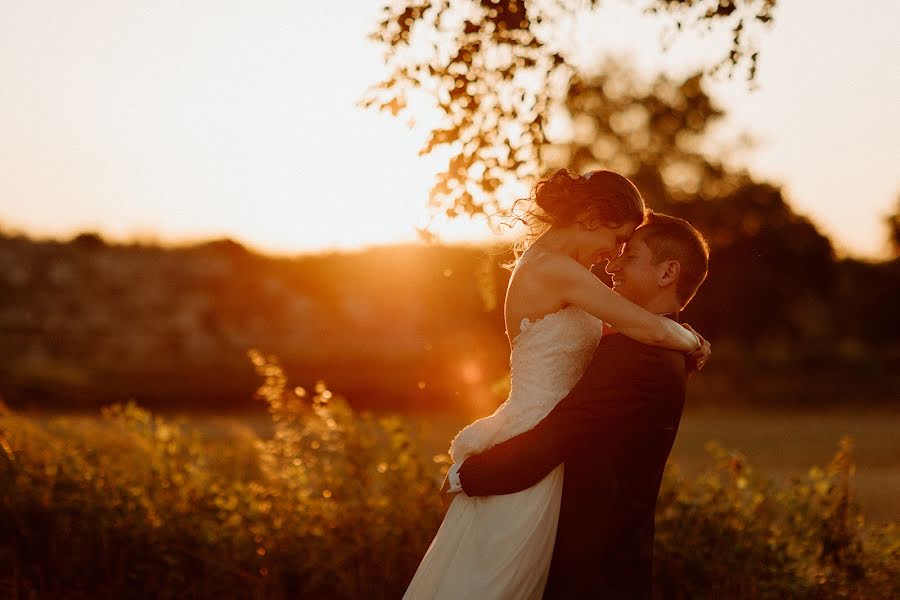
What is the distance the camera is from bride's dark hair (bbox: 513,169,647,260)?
4.52 metres

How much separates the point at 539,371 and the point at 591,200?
726mm

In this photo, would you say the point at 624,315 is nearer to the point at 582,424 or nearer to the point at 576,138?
the point at 582,424

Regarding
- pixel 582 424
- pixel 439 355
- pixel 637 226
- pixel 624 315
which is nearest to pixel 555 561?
pixel 582 424

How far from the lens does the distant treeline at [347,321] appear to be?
2453 cm

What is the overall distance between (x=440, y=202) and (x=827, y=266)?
28.8m

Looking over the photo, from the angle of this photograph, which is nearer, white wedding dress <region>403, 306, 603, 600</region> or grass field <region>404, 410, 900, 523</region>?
white wedding dress <region>403, 306, 603, 600</region>

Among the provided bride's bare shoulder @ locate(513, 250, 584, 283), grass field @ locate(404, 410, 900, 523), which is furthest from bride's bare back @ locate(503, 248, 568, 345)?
grass field @ locate(404, 410, 900, 523)

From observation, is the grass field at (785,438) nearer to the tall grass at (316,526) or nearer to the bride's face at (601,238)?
the tall grass at (316,526)

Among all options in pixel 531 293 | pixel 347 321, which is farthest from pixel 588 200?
pixel 347 321

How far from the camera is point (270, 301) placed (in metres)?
27.1

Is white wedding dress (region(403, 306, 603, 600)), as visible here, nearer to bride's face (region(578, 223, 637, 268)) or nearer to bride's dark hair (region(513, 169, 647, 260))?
bride's face (region(578, 223, 637, 268))

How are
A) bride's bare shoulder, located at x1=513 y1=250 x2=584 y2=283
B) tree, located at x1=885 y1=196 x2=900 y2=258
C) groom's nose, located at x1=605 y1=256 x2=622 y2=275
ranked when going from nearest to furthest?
1. bride's bare shoulder, located at x1=513 y1=250 x2=584 y2=283
2. groom's nose, located at x1=605 y1=256 x2=622 y2=275
3. tree, located at x1=885 y1=196 x2=900 y2=258

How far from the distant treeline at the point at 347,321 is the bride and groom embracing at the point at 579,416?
16.9m

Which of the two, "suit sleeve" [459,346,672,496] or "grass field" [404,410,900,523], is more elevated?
"grass field" [404,410,900,523]
